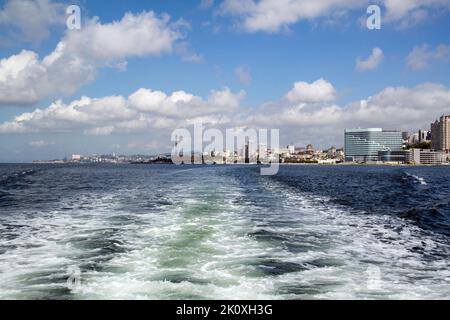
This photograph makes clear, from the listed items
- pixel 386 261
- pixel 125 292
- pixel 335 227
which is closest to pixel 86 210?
pixel 335 227

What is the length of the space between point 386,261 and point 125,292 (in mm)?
8666

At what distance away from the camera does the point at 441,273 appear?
39.5ft

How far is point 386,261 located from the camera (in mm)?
13516

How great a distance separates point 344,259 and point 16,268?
1052 centimetres

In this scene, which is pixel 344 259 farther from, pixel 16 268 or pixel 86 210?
pixel 86 210

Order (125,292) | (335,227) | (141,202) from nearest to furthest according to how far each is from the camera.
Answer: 1. (125,292)
2. (335,227)
3. (141,202)

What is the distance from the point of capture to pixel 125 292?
10.0 metres
